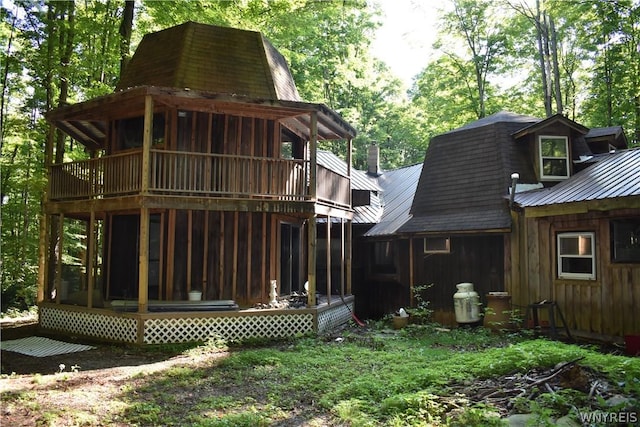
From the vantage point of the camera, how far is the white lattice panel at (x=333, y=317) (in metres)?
13.1

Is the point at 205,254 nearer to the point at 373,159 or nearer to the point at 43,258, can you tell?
the point at 43,258

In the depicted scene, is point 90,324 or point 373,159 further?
point 373,159

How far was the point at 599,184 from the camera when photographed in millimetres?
11789

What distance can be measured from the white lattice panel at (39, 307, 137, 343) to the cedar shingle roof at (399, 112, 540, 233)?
9083 millimetres

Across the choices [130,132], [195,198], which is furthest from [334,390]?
[130,132]

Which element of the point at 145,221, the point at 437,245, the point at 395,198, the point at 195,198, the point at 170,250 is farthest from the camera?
the point at 395,198

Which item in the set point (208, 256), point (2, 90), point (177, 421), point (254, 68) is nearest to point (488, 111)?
point (254, 68)

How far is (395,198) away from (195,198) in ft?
35.7

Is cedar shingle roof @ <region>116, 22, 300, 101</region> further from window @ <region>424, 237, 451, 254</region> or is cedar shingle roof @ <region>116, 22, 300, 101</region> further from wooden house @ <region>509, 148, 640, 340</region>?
wooden house @ <region>509, 148, 640, 340</region>

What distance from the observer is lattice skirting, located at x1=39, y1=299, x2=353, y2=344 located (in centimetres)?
1131

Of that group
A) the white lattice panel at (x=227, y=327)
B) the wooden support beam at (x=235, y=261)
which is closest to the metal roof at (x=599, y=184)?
the white lattice panel at (x=227, y=327)

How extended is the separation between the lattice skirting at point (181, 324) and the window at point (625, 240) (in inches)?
287

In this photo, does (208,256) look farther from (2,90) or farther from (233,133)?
(2,90)

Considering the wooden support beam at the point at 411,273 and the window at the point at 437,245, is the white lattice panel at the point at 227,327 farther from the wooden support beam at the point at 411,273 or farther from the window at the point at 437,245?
the window at the point at 437,245
